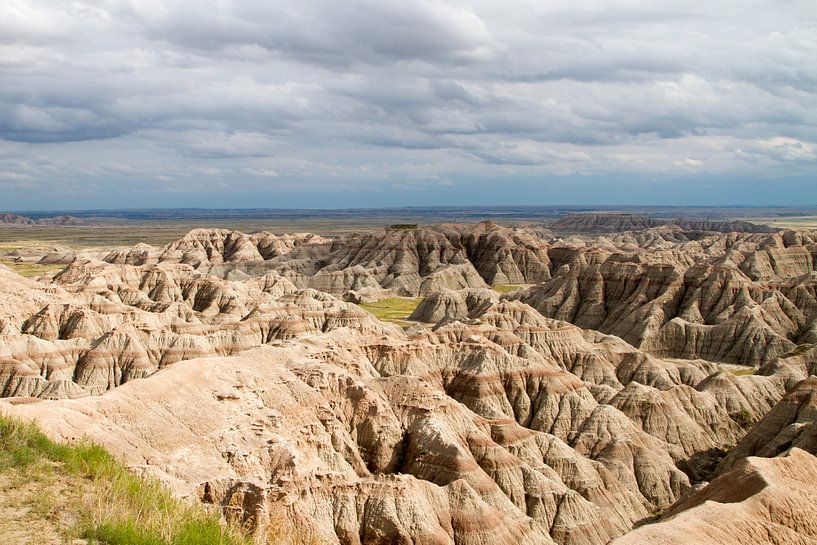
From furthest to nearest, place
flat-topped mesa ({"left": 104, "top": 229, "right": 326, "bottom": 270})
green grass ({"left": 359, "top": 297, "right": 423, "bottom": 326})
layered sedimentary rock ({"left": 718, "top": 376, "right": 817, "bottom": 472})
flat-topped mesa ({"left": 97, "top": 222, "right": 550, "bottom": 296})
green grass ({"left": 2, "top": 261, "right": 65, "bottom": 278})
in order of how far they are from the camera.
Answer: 1. flat-topped mesa ({"left": 104, "top": 229, "right": 326, "bottom": 270})
2. green grass ({"left": 2, "top": 261, "right": 65, "bottom": 278})
3. flat-topped mesa ({"left": 97, "top": 222, "right": 550, "bottom": 296})
4. green grass ({"left": 359, "top": 297, "right": 423, "bottom": 326})
5. layered sedimentary rock ({"left": 718, "top": 376, "right": 817, "bottom": 472})

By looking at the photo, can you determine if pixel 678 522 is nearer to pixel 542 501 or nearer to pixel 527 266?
pixel 542 501

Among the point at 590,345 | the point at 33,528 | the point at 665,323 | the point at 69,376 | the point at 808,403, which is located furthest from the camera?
the point at 665,323

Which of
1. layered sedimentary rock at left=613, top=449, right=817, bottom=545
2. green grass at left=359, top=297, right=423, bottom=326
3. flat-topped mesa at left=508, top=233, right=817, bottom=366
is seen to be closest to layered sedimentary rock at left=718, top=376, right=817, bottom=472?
layered sedimentary rock at left=613, top=449, right=817, bottom=545

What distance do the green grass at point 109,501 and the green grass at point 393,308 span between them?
9410cm

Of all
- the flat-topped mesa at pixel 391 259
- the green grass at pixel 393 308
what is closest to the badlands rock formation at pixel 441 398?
the green grass at pixel 393 308

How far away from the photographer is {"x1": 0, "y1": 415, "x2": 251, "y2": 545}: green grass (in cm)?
1195

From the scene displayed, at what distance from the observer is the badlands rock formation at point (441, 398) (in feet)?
93.8

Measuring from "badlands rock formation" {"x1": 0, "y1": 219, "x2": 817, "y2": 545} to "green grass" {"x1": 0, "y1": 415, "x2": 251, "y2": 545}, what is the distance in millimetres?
6760

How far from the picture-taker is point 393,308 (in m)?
132

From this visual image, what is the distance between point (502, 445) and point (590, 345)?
34.4 meters

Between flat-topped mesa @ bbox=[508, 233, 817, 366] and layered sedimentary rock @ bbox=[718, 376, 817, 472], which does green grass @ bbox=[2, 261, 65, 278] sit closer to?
flat-topped mesa @ bbox=[508, 233, 817, 366]

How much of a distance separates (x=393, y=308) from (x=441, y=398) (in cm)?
8943

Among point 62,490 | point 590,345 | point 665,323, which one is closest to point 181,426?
point 62,490

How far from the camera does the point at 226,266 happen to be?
168 meters
